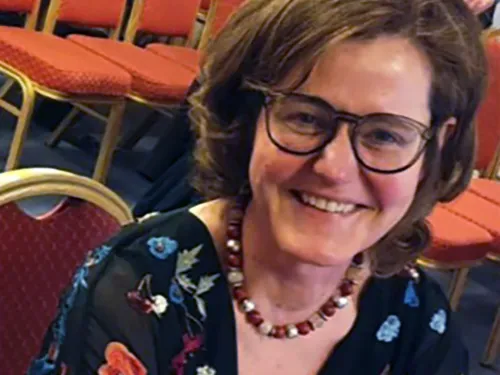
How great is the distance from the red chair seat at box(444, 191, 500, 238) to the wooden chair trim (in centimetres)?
152

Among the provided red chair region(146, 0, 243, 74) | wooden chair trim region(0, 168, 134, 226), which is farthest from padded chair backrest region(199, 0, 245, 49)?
wooden chair trim region(0, 168, 134, 226)

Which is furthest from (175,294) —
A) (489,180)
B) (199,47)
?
(199,47)

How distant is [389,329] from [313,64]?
0.37 meters

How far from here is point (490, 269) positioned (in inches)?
146

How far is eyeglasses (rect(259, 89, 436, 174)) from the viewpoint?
2.96ft

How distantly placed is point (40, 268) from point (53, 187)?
0.11 metres

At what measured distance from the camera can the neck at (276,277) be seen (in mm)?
1025

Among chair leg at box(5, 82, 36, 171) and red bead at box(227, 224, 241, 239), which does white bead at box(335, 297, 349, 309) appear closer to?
red bead at box(227, 224, 241, 239)

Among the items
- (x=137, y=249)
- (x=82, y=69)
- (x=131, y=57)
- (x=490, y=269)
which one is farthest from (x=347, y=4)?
(x=490, y=269)

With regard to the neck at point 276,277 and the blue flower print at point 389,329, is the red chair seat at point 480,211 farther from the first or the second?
the neck at point 276,277

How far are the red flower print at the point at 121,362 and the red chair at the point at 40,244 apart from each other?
243 millimetres

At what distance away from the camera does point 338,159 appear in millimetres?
902

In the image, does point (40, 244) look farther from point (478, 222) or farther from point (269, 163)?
point (478, 222)

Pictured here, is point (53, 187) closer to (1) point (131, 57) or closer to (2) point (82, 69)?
(2) point (82, 69)
